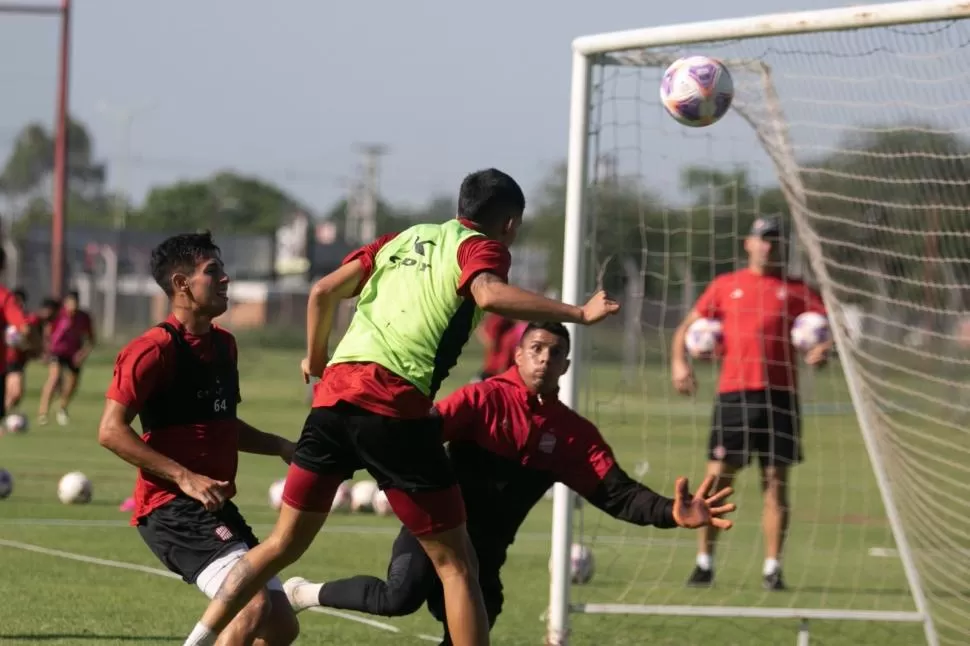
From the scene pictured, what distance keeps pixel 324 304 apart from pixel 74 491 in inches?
288

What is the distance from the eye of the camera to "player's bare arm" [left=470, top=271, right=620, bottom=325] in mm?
4965

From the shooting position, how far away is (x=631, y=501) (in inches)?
247

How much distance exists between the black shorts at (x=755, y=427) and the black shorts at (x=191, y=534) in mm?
4846

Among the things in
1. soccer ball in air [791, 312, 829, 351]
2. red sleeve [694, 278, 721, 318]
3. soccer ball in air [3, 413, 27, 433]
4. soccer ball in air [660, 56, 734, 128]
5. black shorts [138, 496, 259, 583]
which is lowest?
soccer ball in air [3, 413, 27, 433]

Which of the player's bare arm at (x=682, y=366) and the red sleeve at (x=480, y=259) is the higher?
the red sleeve at (x=480, y=259)

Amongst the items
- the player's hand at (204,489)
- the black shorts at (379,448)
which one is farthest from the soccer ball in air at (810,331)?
the player's hand at (204,489)

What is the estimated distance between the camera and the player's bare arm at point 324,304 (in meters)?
5.72

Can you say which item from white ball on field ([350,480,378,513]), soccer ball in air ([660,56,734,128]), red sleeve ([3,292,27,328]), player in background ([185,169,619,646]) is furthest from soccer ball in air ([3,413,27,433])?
player in background ([185,169,619,646])

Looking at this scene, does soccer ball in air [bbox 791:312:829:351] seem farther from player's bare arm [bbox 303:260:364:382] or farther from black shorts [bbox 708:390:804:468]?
player's bare arm [bbox 303:260:364:382]

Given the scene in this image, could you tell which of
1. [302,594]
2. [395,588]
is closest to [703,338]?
[302,594]

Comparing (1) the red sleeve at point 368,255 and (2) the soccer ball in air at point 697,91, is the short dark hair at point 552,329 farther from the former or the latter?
(2) the soccer ball in air at point 697,91

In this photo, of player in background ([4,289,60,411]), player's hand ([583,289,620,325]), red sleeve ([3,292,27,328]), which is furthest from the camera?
player in background ([4,289,60,411])

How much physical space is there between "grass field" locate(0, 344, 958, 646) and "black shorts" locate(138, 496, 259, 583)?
136 cm

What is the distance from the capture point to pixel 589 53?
776 centimetres
